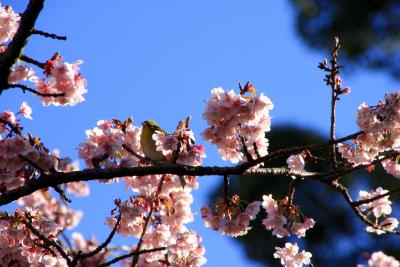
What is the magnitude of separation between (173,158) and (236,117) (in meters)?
0.37

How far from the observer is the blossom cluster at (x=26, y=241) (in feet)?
10.2

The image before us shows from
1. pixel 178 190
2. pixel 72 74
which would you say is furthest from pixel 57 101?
pixel 178 190

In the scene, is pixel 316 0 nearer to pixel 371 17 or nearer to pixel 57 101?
pixel 371 17

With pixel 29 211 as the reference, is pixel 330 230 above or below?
above

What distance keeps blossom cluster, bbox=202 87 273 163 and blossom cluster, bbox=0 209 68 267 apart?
3.38ft

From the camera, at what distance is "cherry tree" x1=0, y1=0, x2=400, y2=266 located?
245cm

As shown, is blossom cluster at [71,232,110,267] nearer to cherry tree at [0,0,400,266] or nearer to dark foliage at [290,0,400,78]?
cherry tree at [0,0,400,266]

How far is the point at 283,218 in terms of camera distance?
3053mm

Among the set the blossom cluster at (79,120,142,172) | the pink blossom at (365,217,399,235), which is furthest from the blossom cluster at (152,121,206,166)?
the pink blossom at (365,217,399,235)

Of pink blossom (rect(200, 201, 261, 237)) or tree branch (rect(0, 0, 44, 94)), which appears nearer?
tree branch (rect(0, 0, 44, 94))

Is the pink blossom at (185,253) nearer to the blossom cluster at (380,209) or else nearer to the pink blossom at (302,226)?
the pink blossom at (302,226)

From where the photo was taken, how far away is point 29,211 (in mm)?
3096

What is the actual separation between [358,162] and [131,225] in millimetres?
1392

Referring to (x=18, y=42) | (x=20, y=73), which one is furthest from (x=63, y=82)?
(x=18, y=42)
